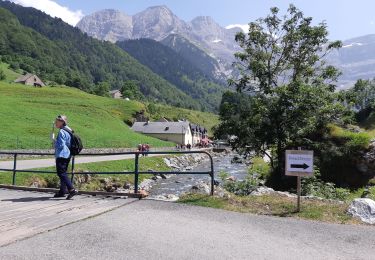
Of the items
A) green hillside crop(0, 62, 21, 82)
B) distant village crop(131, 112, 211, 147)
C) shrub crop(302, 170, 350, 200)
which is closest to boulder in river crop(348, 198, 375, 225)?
shrub crop(302, 170, 350, 200)

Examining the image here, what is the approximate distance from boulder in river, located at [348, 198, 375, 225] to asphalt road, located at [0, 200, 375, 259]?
59cm

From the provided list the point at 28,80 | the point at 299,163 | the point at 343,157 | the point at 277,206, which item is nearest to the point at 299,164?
the point at 299,163

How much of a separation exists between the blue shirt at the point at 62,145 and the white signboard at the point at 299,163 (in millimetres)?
6108

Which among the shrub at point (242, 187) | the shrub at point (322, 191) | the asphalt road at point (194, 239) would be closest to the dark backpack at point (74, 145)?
the asphalt road at point (194, 239)

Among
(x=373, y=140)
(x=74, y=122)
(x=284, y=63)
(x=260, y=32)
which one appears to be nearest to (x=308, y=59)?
(x=284, y=63)

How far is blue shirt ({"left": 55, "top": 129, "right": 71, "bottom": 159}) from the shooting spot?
1169 centimetres

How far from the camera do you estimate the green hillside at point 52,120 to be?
5225cm

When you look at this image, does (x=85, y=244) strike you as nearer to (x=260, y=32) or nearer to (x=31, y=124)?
(x=260, y=32)

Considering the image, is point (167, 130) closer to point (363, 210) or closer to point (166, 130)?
point (166, 130)

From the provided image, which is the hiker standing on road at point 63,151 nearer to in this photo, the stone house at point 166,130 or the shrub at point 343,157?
the shrub at point 343,157

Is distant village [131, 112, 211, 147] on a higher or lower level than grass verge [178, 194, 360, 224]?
higher

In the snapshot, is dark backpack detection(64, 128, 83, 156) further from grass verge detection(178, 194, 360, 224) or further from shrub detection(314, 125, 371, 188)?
shrub detection(314, 125, 371, 188)

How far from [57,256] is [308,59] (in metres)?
21.9

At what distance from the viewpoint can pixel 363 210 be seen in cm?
991
